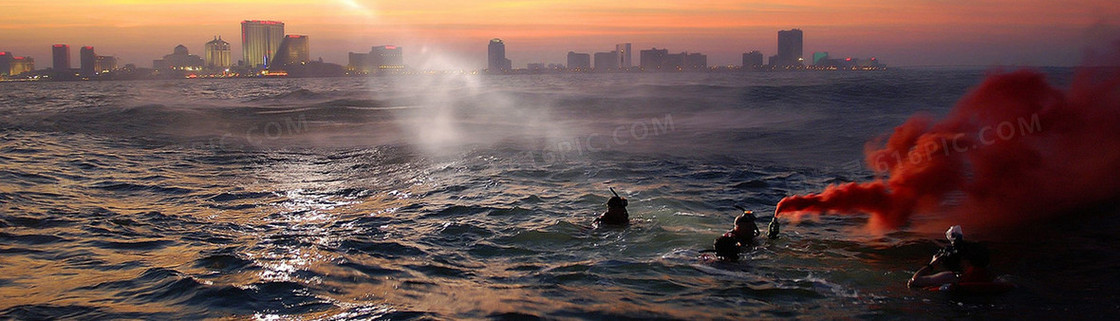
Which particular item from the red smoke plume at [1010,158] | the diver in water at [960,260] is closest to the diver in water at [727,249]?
the diver in water at [960,260]

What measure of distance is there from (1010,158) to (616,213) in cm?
781

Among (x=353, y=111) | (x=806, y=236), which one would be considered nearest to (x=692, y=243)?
(x=806, y=236)

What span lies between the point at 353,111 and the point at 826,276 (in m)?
54.1

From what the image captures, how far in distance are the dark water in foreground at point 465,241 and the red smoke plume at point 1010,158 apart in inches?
27.1

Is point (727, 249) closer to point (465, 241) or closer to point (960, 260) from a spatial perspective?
point (960, 260)

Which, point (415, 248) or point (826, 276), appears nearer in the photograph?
point (826, 276)

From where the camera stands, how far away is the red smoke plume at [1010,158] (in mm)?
14391

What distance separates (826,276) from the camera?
10.8 m

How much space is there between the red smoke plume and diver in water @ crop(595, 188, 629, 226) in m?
3.14

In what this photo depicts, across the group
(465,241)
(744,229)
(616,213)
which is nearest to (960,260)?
(744,229)

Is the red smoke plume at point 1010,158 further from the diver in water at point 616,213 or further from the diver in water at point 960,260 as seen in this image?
the diver in water at point 960,260

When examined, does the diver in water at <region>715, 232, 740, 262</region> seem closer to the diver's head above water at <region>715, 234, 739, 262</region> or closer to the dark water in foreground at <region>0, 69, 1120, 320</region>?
the diver's head above water at <region>715, 234, 739, 262</region>

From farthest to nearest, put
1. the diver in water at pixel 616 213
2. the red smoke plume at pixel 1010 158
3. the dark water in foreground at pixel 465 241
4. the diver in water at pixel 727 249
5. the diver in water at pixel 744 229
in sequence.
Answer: the diver in water at pixel 616 213 < the red smoke plume at pixel 1010 158 < the diver in water at pixel 744 229 < the diver in water at pixel 727 249 < the dark water in foreground at pixel 465 241

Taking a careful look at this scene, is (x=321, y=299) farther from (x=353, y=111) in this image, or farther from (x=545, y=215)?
(x=353, y=111)
